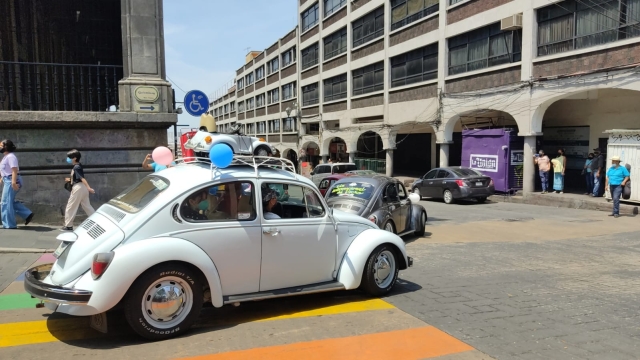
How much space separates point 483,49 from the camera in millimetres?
22438

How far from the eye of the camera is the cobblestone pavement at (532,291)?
14.6 feet

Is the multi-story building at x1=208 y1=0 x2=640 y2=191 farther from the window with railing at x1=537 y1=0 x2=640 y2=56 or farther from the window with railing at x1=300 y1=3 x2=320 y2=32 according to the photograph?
the window with railing at x1=300 y1=3 x2=320 y2=32


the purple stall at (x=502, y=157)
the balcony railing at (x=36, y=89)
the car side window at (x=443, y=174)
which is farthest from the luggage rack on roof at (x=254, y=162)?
the purple stall at (x=502, y=157)

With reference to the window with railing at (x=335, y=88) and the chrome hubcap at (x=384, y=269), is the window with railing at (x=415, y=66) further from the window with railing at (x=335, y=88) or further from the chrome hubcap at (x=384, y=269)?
the chrome hubcap at (x=384, y=269)

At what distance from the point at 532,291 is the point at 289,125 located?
44.7m

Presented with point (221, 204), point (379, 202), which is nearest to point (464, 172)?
point (379, 202)

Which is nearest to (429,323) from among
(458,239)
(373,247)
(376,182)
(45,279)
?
(373,247)

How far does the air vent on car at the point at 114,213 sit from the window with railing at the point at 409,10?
24.3 metres

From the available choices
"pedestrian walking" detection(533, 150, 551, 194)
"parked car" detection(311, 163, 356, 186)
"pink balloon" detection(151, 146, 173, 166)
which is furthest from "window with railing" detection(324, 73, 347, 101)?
"pink balloon" detection(151, 146, 173, 166)

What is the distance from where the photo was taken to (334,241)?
5535mm

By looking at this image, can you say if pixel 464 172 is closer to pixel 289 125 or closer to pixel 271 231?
pixel 271 231

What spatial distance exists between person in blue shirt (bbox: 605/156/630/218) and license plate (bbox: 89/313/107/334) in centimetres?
1465

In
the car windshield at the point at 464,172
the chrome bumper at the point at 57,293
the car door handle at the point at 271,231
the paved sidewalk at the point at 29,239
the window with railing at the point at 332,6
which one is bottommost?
the paved sidewalk at the point at 29,239

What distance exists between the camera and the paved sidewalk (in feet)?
26.4
